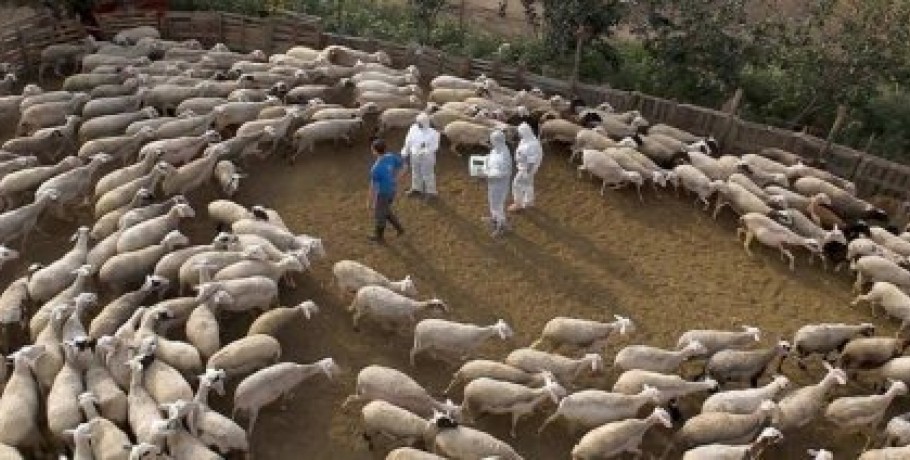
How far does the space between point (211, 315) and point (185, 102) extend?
21.4ft

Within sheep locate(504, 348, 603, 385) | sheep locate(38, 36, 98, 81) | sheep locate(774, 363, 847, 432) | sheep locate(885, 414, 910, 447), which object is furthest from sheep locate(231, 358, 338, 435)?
sheep locate(38, 36, 98, 81)

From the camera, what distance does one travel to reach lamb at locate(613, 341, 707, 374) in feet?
42.3

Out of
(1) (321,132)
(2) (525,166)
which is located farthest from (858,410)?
(1) (321,132)

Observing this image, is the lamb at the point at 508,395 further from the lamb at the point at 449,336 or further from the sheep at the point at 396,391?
the lamb at the point at 449,336

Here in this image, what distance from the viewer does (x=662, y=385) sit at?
1238cm

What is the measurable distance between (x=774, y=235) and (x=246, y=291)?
29.4 ft

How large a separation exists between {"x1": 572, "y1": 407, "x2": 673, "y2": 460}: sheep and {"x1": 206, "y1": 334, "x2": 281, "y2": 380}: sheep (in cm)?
422

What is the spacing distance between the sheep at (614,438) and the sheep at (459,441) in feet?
2.78

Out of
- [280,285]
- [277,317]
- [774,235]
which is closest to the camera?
[277,317]

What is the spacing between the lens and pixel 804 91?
21.3m

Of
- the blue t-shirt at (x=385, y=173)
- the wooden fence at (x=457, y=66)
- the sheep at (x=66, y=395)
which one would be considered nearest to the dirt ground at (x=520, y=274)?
the blue t-shirt at (x=385, y=173)

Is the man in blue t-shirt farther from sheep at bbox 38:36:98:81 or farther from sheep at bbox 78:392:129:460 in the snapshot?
sheep at bbox 38:36:98:81

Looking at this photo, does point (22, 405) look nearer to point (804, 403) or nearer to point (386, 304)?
point (386, 304)

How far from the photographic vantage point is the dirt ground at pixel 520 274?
1263 centimetres
